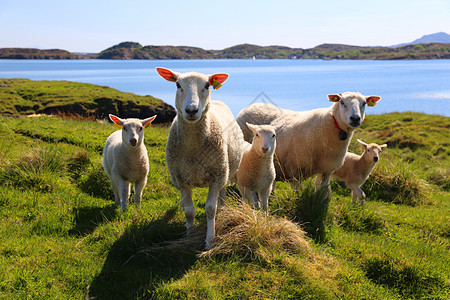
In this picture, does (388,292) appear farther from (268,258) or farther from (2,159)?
(2,159)

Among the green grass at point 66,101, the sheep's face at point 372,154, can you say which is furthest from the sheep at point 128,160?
the green grass at point 66,101

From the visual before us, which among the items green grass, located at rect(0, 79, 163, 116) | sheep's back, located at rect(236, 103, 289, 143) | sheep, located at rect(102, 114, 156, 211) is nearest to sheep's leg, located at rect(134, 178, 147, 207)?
sheep, located at rect(102, 114, 156, 211)

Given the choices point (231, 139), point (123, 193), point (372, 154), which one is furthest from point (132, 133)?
point (372, 154)

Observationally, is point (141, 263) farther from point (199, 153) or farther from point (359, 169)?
point (359, 169)

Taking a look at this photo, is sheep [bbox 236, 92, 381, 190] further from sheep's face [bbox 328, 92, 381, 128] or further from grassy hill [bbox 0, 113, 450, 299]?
grassy hill [bbox 0, 113, 450, 299]

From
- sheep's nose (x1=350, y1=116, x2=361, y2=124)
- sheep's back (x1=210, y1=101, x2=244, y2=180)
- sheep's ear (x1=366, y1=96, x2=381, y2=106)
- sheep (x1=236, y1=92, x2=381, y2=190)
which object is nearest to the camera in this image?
sheep's back (x1=210, y1=101, x2=244, y2=180)

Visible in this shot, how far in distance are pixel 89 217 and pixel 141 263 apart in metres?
1.63

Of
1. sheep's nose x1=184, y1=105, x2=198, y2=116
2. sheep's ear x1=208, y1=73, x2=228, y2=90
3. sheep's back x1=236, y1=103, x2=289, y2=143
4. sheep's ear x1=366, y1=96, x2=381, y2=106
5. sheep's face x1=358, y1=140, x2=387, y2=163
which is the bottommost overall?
sheep's face x1=358, y1=140, x2=387, y2=163

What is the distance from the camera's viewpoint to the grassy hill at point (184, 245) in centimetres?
395

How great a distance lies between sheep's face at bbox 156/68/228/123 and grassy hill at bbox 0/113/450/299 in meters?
1.61

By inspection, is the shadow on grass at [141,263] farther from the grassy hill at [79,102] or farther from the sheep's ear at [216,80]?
the grassy hill at [79,102]

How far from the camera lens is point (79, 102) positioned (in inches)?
934

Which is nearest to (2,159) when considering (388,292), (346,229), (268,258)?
(268,258)

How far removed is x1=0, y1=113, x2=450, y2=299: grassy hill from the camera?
13.0ft
